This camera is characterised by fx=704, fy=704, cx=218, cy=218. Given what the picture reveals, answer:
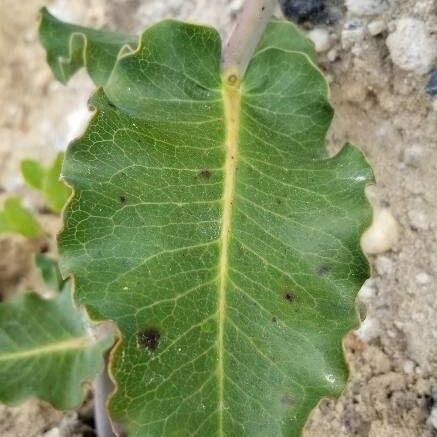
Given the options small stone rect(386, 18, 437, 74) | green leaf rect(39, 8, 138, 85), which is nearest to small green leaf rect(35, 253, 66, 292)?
green leaf rect(39, 8, 138, 85)

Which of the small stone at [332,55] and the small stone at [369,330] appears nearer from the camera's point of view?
the small stone at [369,330]

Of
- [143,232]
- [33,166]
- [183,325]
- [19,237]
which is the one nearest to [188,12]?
[33,166]

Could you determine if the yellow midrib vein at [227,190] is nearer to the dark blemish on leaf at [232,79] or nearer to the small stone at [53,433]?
the dark blemish on leaf at [232,79]

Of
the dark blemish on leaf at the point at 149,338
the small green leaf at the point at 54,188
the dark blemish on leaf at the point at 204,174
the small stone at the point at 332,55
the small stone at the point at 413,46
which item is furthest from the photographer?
the small green leaf at the point at 54,188

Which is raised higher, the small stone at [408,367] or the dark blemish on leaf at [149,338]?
the dark blemish on leaf at [149,338]

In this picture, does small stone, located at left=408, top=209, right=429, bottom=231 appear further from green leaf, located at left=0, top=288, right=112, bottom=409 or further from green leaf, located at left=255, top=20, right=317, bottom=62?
green leaf, located at left=0, top=288, right=112, bottom=409

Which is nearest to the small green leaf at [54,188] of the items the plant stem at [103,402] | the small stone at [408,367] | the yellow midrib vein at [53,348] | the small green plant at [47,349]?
the small green plant at [47,349]

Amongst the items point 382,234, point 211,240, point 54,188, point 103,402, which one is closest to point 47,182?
point 54,188

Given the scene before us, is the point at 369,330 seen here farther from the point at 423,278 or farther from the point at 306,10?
the point at 306,10

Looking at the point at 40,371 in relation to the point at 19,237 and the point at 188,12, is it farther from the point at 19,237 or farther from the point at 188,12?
the point at 188,12
